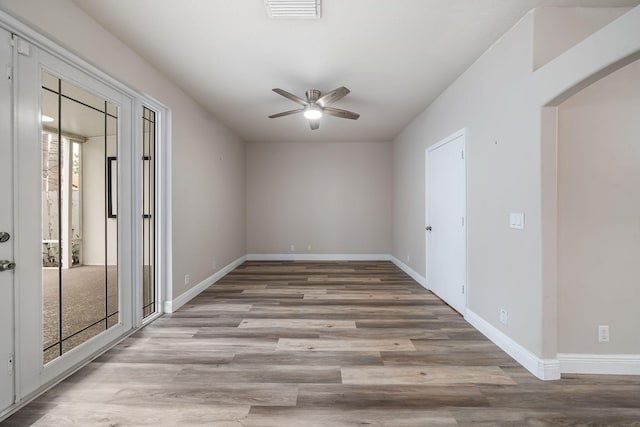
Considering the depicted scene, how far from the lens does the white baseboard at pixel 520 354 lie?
2129 millimetres

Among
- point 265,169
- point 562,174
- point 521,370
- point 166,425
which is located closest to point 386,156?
point 265,169

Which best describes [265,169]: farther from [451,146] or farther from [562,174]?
[562,174]

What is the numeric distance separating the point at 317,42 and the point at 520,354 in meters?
3.13

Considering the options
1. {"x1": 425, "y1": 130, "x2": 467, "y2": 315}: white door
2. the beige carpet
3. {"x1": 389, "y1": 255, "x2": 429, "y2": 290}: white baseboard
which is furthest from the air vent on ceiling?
{"x1": 389, "y1": 255, "x2": 429, "y2": 290}: white baseboard

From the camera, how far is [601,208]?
7.03 feet

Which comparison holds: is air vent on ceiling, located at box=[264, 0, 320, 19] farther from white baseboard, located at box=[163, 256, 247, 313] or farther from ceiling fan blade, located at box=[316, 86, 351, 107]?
white baseboard, located at box=[163, 256, 247, 313]

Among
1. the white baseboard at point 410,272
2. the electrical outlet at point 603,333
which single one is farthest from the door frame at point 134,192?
the electrical outlet at point 603,333

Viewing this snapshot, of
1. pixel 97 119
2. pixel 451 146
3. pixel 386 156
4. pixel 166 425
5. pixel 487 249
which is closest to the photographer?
pixel 166 425

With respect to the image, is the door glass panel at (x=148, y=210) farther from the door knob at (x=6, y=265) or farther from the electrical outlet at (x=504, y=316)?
the electrical outlet at (x=504, y=316)

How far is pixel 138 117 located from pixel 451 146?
3554 millimetres

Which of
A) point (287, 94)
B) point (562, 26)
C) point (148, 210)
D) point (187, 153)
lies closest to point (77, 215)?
point (148, 210)

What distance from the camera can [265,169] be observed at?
22.5 feet

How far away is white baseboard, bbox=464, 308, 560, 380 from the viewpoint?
2.13m

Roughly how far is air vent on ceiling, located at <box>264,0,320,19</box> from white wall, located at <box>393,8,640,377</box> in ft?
5.40
